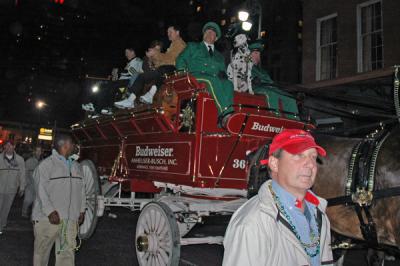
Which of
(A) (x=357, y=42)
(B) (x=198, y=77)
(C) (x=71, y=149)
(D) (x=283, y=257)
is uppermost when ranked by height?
(A) (x=357, y=42)

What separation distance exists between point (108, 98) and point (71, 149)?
14.5ft

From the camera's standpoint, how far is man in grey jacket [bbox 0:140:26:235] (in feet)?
27.5

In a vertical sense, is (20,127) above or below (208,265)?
above

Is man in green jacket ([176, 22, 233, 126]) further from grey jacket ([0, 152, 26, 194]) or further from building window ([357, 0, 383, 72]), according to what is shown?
building window ([357, 0, 383, 72])

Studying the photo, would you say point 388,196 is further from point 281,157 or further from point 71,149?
point 71,149

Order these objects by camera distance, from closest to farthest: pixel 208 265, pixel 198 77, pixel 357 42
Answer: pixel 198 77
pixel 208 265
pixel 357 42

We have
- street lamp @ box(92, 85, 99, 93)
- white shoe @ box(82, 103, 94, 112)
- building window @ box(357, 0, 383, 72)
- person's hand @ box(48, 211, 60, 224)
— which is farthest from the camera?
building window @ box(357, 0, 383, 72)

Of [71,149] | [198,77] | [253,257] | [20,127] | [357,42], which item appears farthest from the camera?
[20,127]

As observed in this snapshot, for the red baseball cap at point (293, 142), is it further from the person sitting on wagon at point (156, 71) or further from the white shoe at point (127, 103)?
the white shoe at point (127, 103)

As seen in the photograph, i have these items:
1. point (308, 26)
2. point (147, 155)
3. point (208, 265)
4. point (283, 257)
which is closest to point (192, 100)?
point (147, 155)

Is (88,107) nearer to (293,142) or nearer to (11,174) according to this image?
(11,174)

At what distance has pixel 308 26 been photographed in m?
14.4

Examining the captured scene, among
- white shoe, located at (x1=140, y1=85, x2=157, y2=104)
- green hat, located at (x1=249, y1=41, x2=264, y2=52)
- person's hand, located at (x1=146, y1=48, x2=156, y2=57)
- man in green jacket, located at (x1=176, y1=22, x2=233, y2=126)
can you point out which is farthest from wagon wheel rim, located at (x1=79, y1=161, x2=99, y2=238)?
green hat, located at (x1=249, y1=41, x2=264, y2=52)

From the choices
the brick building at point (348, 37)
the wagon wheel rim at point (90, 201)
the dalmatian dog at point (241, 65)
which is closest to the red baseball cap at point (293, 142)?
the dalmatian dog at point (241, 65)
